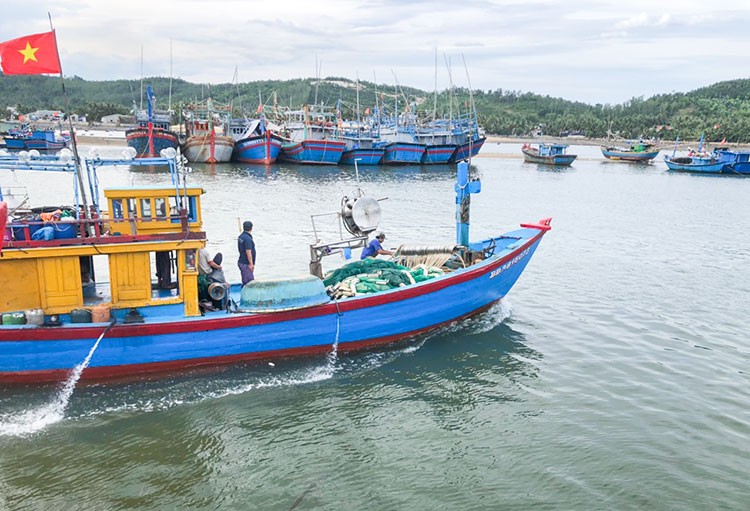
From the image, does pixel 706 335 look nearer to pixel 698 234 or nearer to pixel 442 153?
pixel 698 234

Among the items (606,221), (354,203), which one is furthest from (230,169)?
(354,203)

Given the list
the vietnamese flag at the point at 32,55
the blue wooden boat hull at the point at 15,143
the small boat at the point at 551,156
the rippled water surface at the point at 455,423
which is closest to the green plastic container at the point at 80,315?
the rippled water surface at the point at 455,423

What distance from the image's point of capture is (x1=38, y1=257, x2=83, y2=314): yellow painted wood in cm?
873

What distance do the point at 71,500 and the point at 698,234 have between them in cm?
2499

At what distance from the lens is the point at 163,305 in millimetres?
9344

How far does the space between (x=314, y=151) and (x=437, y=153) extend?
12.4 meters

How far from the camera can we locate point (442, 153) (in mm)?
57375

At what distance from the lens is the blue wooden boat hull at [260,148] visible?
169ft

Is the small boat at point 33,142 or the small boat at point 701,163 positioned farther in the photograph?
the small boat at point 33,142

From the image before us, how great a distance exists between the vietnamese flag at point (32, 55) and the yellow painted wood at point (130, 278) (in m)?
2.83

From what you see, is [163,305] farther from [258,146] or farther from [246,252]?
[258,146]

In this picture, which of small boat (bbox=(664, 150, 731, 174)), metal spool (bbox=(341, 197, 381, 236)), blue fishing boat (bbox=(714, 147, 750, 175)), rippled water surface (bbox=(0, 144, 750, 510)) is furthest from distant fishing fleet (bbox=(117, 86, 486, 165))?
rippled water surface (bbox=(0, 144, 750, 510))

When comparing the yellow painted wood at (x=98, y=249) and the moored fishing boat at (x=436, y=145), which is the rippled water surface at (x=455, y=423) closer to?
the yellow painted wood at (x=98, y=249)

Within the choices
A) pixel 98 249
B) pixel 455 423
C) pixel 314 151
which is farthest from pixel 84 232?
pixel 314 151
